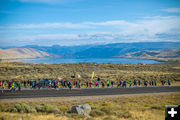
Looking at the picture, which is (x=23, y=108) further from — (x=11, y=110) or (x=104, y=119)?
(x=104, y=119)

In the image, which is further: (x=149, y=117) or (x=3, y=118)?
(x=149, y=117)

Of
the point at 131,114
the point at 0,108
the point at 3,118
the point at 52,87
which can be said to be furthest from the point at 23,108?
the point at 52,87

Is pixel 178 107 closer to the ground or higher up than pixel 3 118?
higher up

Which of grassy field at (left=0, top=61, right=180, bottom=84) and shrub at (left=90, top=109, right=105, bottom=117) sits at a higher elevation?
grassy field at (left=0, top=61, right=180, bottom=84)

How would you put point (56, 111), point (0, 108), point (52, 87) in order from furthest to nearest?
point (52, 87) → point (0, 108) → point (56, 111)

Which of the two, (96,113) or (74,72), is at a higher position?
(74,72)

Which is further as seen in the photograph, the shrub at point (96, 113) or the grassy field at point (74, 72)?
the grassy field at point (74, 72)

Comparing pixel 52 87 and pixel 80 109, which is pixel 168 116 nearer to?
pixel 80 109

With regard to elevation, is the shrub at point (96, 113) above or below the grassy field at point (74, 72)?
below

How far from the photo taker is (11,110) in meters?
16.3

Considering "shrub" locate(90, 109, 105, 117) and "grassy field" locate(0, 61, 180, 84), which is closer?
"shrub" locate(90, 109, 105, 117)

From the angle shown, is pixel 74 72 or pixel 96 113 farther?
pixel 74 72

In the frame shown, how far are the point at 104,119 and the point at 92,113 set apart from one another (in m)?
1.93

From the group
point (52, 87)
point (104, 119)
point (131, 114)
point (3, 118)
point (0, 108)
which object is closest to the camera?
point (3, 118)
